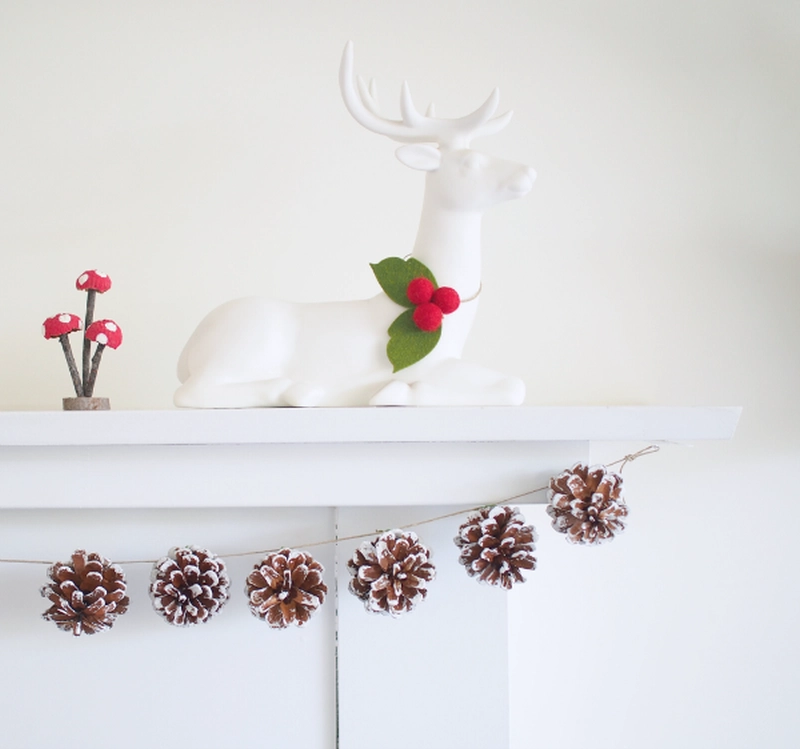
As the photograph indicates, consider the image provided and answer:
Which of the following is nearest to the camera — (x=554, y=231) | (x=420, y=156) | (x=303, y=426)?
(x=303, y=426)

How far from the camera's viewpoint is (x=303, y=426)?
1.77ft

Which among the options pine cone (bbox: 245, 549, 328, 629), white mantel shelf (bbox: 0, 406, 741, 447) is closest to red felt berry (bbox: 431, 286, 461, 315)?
white mantel shelf (bbox: 0, 406, 741, 447)

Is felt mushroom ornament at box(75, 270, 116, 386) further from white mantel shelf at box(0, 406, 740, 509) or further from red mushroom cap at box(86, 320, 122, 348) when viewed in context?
white mantel shelf at box(0, 406, 740, 509)

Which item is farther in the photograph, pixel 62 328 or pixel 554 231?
pixel 554 231

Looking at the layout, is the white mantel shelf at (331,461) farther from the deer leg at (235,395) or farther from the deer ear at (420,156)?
the deer ear at (420,156)

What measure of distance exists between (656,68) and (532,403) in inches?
18.2

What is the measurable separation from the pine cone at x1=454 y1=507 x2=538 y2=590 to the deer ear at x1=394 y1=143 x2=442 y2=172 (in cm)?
30

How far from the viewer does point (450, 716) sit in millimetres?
587

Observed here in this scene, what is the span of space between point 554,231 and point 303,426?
1.77 feet

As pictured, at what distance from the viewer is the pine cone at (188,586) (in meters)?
0.55

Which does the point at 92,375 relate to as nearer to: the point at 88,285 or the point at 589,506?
the point at 88,285

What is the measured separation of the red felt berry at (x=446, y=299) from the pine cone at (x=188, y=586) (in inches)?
10.4

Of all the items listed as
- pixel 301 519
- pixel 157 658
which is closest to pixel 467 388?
pixel 301 519

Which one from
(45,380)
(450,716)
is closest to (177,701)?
(450,716)
